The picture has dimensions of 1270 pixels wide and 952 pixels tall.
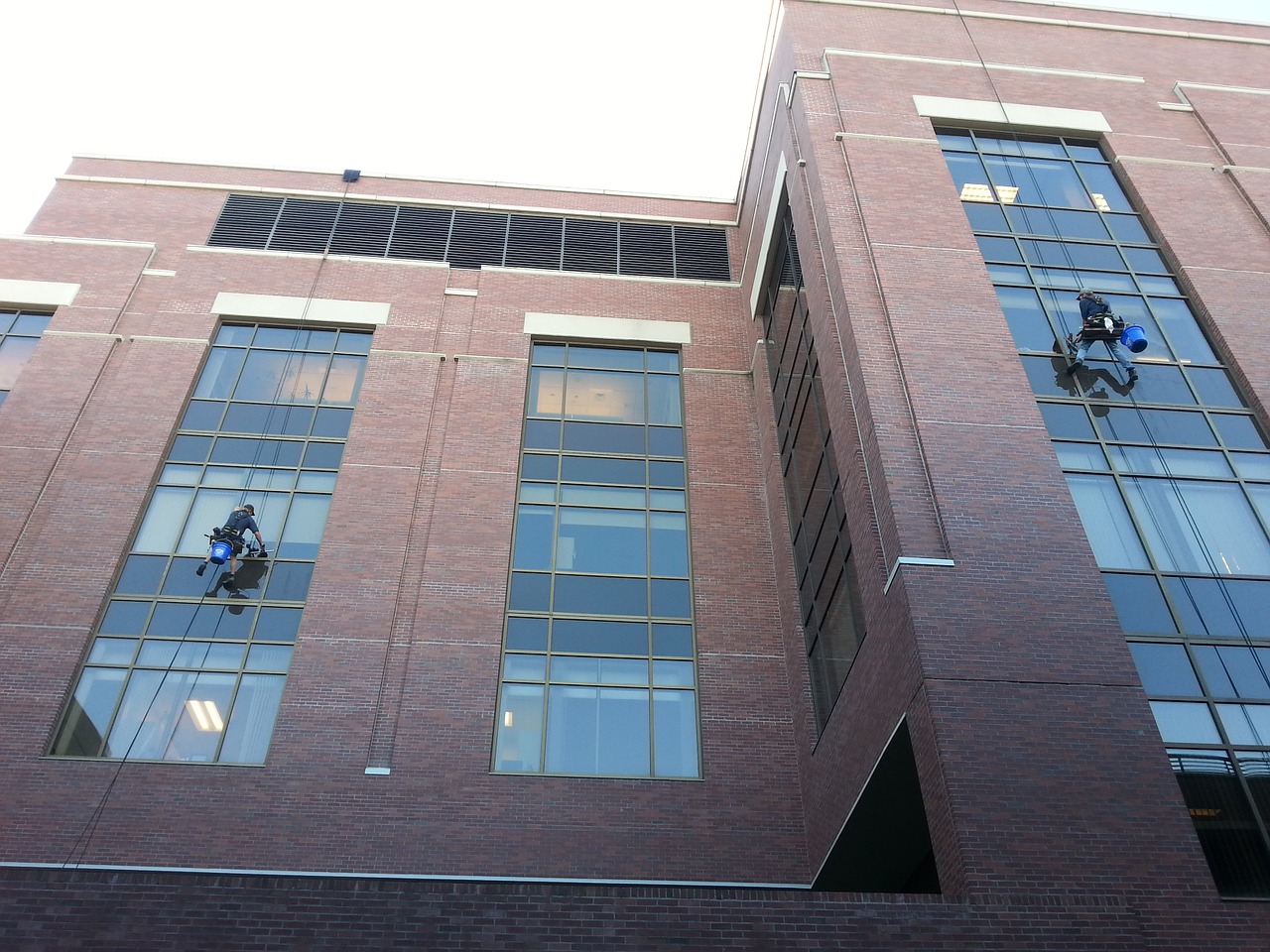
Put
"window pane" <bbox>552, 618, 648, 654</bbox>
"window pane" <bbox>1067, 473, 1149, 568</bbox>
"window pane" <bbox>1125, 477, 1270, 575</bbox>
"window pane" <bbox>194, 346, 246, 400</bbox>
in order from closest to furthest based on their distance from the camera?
"window pane" <bbox>1067, 473, 1149, 568</bbox>
"window pane" <bbox>1125, 477, 1270, 575</bbox>
"window pane" <bbox>552, 618, 648, 654</bbox>
"window pane" <bbox>194, 346, 246, 400</bbox>

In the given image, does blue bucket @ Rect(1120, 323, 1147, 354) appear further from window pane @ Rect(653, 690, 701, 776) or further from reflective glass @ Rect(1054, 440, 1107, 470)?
window pane @ Rect(653, 690, 701, 776)

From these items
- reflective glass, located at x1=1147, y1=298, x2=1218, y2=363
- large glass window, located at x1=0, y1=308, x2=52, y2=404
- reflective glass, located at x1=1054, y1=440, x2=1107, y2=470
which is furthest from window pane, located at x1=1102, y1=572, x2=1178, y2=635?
large glass window, located at x1=0, y1=308, x2=52, y2=404

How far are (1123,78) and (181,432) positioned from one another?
70.7ft

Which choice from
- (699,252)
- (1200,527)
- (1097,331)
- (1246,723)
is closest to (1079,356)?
(1097,331)

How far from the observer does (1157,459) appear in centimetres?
1556

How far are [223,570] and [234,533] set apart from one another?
1277mm

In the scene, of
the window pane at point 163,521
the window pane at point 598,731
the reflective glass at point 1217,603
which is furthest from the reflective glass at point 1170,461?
the window pane at point 163,521

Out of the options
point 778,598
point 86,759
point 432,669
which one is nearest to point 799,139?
point 778,598

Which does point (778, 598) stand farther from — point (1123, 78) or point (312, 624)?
point (1123, 78)

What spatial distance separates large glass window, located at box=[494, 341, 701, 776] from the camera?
A: 59.9ft

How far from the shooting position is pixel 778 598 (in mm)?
20219

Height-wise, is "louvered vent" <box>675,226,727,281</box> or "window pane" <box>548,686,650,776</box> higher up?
"louvered vent" <box>675,226,727,281</box>

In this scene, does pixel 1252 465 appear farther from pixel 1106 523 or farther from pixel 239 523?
pixel 239 523

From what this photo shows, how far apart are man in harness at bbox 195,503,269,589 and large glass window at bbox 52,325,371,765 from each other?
0.17m
